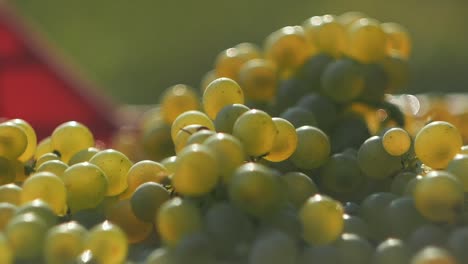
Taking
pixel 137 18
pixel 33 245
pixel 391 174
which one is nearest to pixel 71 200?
pixel 33 245

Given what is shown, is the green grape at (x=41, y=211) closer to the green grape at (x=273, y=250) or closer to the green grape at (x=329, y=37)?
the green grape at (x=273, y=250)

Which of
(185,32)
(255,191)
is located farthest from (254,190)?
(185,32)

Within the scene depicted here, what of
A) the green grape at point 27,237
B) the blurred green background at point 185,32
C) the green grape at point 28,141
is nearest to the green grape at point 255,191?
the green grape at point 27,237

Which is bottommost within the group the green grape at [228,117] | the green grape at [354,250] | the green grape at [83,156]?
the green grape at [354,250]

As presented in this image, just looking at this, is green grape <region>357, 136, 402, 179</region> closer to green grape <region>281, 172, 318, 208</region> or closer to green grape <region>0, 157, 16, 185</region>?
green grape <region>281, 172, 318, 208</region>

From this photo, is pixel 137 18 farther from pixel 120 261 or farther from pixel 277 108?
pixel 120 261

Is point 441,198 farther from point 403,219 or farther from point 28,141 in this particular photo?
point 28,141

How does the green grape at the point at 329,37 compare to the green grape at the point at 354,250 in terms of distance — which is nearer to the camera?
the green grape at the point at 354,250
